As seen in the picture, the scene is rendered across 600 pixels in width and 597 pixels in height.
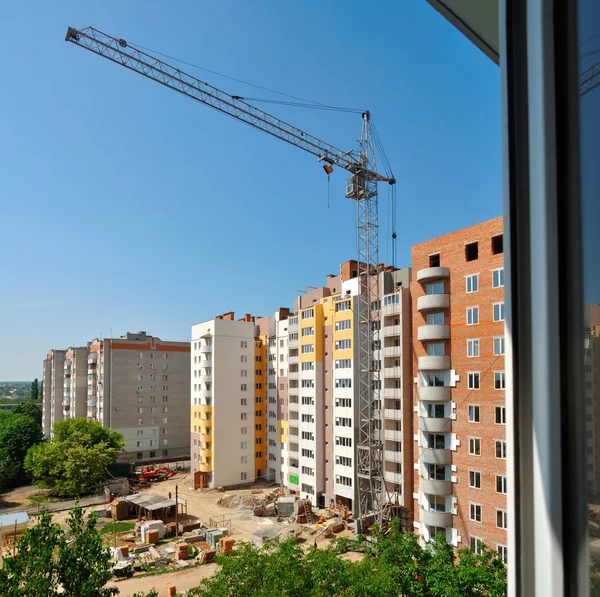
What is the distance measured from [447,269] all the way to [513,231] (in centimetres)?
1012

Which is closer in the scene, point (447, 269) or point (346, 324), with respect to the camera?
point (447, 269)

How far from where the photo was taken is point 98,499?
17047 mm

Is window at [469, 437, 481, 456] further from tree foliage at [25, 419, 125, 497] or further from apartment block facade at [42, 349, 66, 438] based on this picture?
apartment block facade at [42, 349, 66, 438]

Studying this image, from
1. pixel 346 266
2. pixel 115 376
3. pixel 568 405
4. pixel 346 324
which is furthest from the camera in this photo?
pixel 115 376

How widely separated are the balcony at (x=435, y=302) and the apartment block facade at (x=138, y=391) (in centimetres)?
1845

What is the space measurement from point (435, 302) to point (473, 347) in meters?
1.31

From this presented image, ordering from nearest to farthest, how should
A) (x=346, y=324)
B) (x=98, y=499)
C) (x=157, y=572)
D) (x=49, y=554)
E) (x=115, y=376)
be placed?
(x=49, y=554) → (x=157, y=572) → (x=346, y=324) → (x=98, y=499) → (x=115, y=376)

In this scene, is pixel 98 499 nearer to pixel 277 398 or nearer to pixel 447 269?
pixel 277 398

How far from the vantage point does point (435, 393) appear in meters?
10.1

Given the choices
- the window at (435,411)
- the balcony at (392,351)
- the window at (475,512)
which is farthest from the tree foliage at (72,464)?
the window at (475,512)

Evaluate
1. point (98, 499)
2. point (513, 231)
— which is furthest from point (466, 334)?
point (98, 499)

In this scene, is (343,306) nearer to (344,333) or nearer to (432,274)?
(344,333)

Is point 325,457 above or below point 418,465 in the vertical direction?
below

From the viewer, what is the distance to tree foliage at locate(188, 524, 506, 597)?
182 inches
